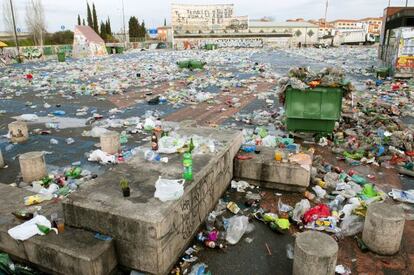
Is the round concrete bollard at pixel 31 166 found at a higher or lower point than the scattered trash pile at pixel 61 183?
higher

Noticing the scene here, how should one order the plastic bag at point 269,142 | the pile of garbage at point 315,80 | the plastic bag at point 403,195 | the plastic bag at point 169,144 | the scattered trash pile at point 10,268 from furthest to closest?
1. the pile of garbage at point 315,80
2. the plastic bag at point 269,142
3. the plastic bag at point 403,195
4. the plastic bag at point 169,144
5. the scattered trash pile at point 10,268

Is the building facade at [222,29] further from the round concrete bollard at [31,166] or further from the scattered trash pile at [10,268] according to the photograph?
the scattered trash pile at [10,268]

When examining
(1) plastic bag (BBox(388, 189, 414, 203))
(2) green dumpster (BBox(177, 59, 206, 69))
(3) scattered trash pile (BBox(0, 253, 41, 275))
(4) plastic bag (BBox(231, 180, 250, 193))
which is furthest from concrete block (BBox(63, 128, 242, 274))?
(2) green dumpster (BBox(177, 59, 206, 69))

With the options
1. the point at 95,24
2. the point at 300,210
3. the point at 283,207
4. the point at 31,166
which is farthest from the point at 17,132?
the point at 95,24

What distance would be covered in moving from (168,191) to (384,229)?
7.96ft

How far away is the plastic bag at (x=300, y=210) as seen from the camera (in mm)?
4332

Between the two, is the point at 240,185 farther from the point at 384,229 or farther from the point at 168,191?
the point at 384,229

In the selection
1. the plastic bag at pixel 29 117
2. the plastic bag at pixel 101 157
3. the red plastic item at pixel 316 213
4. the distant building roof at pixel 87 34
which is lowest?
the red plastic item at pixel 316 213

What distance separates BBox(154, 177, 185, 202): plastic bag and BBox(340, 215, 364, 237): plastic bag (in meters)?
2.17

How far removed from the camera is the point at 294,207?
4.63m

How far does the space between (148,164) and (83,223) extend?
1214mm

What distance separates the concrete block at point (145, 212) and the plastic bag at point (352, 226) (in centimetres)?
173

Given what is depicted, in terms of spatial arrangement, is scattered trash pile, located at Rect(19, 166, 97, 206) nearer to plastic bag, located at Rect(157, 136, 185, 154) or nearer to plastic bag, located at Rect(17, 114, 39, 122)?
plastic bag, located at Rect(157, 136, 185, 154)

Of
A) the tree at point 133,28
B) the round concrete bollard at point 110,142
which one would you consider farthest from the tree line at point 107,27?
the round concrete bollard at point 110,142
